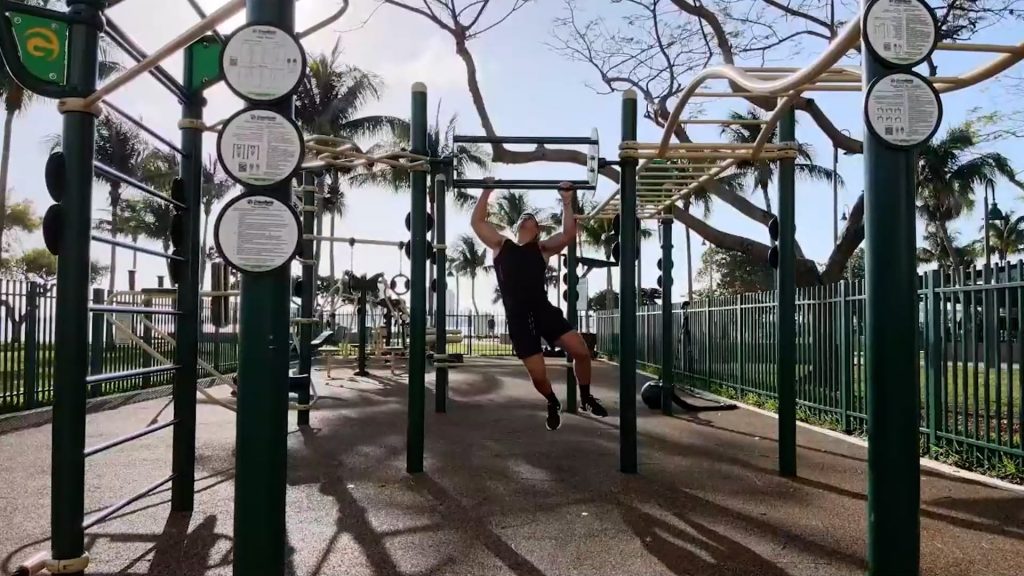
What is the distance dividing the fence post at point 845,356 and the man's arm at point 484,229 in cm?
444

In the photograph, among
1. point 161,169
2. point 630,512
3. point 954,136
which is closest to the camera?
point 630,512

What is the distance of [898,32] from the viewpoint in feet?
7.26

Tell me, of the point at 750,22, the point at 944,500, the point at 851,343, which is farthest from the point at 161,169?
the point at 944,500

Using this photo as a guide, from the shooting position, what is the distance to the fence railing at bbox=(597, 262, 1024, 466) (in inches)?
215

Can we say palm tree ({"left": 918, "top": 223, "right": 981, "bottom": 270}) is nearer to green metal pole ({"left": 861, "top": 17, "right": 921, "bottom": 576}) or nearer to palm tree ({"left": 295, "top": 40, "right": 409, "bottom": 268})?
palm tree ({"left": 295, "top": 40, "right": 409, "bottom": 268})

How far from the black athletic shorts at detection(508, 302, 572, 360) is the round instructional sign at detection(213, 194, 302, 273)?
9.33 feet

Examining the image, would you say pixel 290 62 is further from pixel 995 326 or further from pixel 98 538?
pixel 995 326

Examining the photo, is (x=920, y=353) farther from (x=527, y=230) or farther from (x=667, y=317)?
(x=667, y=317)

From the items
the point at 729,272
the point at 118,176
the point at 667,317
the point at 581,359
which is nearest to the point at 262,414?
the point at 118,176

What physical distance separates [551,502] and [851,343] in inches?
182

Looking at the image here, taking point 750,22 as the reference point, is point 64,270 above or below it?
below

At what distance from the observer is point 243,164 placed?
2336 mm

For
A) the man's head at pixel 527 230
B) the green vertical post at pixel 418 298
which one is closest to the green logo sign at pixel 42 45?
the green vertical post at pixel 418 298

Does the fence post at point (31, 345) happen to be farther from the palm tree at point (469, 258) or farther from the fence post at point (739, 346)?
the palm tree at point (469, 258)
